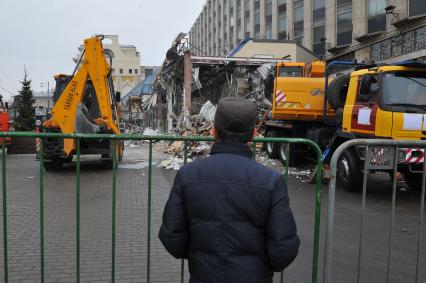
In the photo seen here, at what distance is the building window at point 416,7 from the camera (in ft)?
79.8

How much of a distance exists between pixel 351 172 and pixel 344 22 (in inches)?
1060

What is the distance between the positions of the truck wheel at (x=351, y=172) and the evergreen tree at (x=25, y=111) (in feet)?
106

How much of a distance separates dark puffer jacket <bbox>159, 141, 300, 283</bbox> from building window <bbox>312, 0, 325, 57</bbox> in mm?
35226

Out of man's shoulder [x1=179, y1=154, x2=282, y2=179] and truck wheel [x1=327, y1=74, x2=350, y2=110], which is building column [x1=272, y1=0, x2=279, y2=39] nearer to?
truck wheel [x1=327, y1=74, x2=350, y2=110]

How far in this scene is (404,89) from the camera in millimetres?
8500

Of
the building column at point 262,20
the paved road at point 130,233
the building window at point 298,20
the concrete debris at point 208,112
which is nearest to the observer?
the paved road at point 130,233

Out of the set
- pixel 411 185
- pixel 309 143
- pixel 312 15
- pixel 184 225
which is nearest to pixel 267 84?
pixel 411 185

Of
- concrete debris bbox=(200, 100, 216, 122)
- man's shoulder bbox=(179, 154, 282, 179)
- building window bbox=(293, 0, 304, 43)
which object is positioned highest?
building window bbox=(293, 0, 304, 43)

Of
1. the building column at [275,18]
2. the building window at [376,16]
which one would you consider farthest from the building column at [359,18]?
the building column at [275,18]

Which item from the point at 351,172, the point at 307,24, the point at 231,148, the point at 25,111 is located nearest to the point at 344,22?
the point at 307,24

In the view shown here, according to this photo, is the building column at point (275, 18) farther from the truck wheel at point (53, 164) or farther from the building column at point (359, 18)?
the truck wheel at point (53, 164)

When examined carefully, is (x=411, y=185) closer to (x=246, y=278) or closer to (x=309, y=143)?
(x=309, y=143)

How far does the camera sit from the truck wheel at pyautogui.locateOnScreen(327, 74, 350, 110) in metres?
10.5

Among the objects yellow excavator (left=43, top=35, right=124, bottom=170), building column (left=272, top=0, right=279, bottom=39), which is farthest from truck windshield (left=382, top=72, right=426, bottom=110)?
building column (left=272, top=0, right=279, bottom=39)
